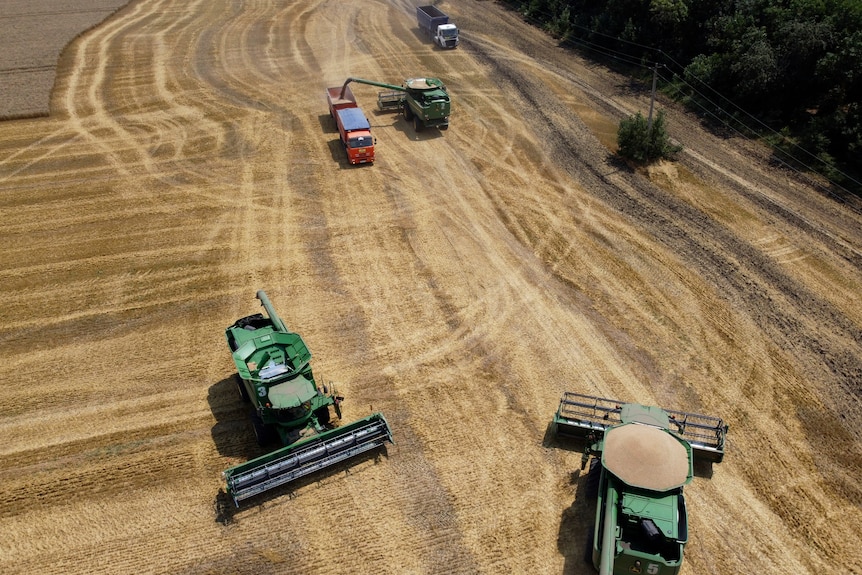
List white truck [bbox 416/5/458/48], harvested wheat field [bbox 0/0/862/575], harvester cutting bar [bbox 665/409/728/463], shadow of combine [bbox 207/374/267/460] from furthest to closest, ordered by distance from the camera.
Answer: white truck [bbox 416/5/458/48]
shadow of combine [bbox 207/374/267/460]
harvester cutting bar [bbox 665/409/728/463]
harvested wheat field [bbox 0/0/862/575]

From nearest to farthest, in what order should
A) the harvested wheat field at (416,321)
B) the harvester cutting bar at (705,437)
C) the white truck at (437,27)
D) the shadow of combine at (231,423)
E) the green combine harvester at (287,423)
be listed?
1. the harvested wheat field at (416,321)
2. the green combine harvester at (287,423)
3. the harvester cutting bar at (705,437)
4. the shadow of combine at (231,423)
5. the white truck at (437,27)

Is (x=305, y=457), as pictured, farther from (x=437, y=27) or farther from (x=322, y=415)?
(x=437, y=27)

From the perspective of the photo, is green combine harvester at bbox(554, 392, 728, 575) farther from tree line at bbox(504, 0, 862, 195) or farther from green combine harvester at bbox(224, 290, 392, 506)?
tree line at bbox(504, 0, 862, 195)

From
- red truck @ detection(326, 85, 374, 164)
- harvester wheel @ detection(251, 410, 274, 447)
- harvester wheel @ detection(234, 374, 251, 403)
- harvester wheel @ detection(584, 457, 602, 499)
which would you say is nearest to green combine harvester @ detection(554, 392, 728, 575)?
harvester wheel @ detection(584, 457, 602, 499)

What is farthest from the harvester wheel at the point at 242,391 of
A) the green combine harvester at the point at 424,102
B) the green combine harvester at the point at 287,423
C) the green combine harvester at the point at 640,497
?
the green combine harvester at the point at 424,102

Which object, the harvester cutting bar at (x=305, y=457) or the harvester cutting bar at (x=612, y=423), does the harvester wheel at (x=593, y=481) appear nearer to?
the harvester cutting bar at (x=612, y=423)

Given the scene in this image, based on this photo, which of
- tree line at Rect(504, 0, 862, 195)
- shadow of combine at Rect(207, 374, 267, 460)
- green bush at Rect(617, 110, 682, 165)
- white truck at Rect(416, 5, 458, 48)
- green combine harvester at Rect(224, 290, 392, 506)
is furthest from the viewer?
white truck at Rect(416, 5, 458, 48)

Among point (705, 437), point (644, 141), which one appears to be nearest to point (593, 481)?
point (705, 437)
